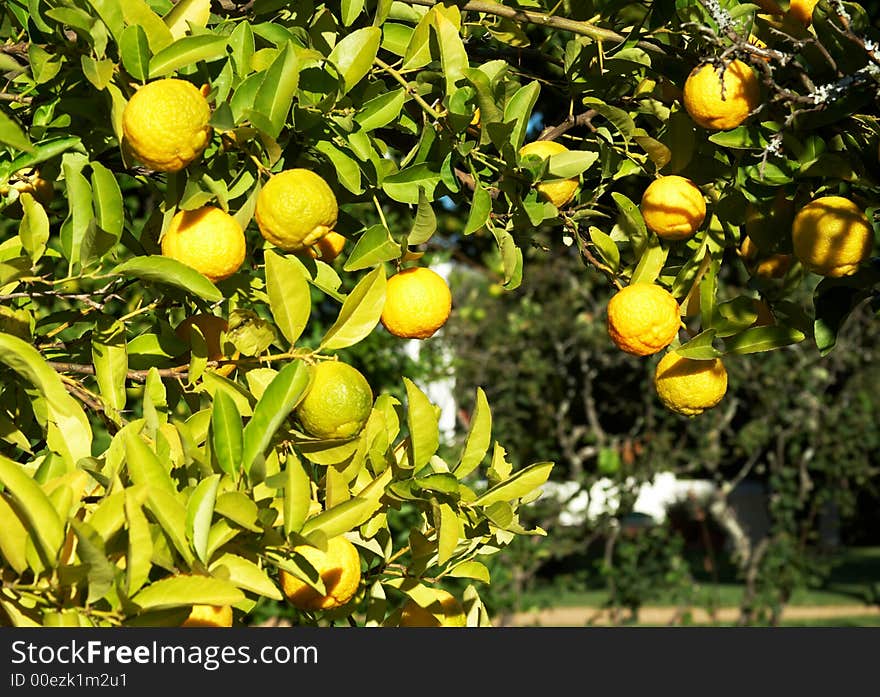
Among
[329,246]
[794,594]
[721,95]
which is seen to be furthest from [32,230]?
[794,594]

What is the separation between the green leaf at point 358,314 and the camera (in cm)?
126

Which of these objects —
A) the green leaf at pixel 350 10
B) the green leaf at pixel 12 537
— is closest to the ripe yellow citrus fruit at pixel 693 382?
the green leaf at pixel 350 10

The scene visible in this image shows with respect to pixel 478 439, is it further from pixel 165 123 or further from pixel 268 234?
pixel 165 123

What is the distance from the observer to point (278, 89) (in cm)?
119

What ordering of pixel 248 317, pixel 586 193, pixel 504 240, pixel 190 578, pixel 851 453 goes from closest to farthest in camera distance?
pixel 190 578 < pixel 248 317 < pixel 504 240 < pixel 586 193 < pixel 851 453

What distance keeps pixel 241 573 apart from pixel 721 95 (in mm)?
805

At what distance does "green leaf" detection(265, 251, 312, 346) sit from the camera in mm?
1211

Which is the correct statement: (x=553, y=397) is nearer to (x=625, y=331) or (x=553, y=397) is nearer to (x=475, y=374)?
(x=475, y=374)

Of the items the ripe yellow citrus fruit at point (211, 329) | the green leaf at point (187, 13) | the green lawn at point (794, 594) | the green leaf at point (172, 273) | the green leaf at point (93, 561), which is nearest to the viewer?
the green leaf at point (93, 561)

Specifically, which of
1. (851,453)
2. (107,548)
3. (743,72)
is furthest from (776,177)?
(851,453)

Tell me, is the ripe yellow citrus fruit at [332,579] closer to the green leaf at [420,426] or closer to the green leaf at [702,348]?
the green leaf at [420,426]

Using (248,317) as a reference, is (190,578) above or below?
below
